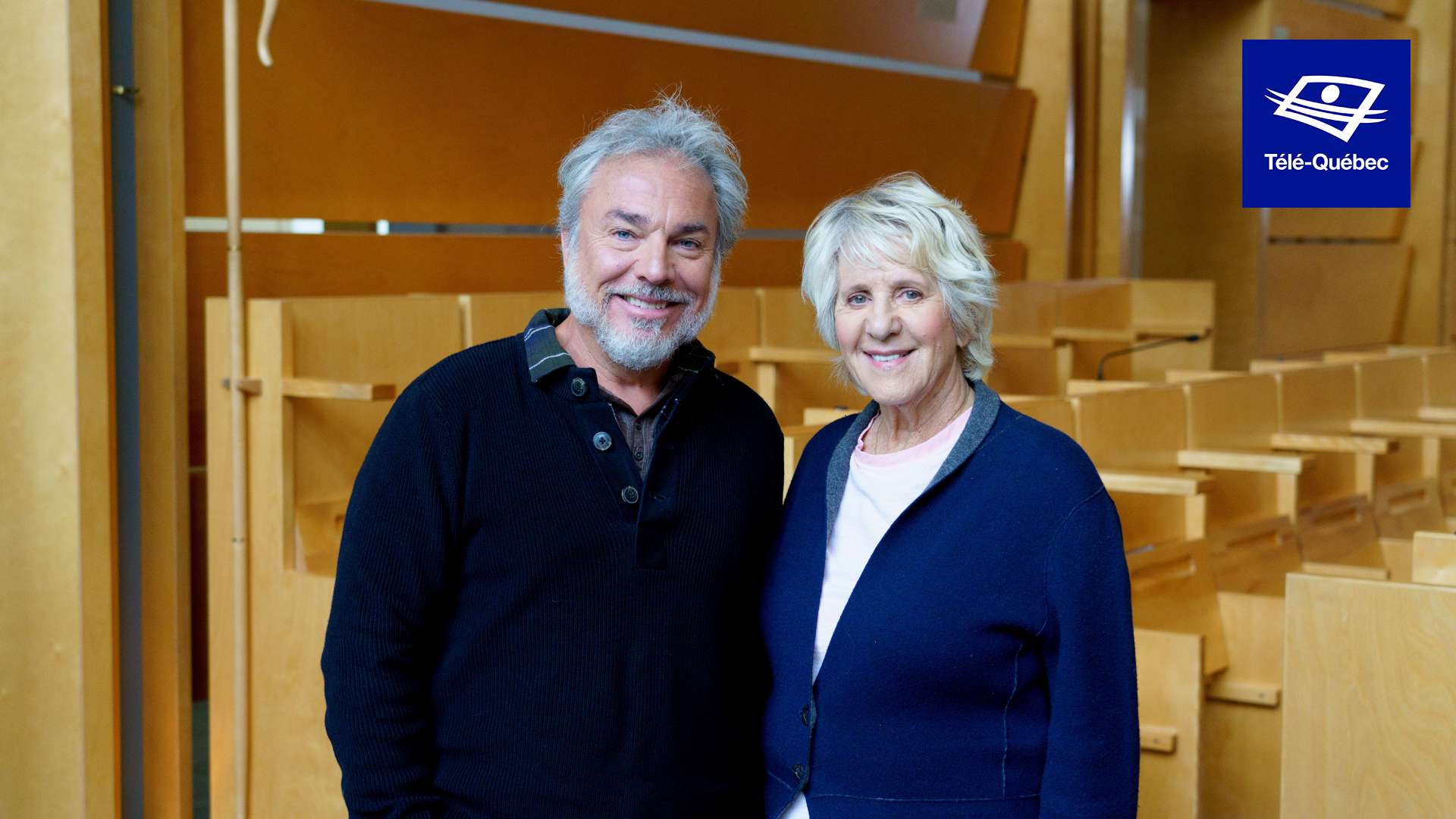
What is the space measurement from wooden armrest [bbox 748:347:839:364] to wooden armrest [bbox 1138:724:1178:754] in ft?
2.82

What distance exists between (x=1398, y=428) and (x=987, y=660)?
2130 mm

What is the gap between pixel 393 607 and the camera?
0.86m

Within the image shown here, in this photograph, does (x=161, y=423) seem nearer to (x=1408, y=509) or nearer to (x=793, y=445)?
(x=793, y=445)

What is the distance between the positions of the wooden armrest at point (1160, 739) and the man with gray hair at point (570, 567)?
2.52ft

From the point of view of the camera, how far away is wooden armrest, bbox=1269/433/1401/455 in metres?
2.24

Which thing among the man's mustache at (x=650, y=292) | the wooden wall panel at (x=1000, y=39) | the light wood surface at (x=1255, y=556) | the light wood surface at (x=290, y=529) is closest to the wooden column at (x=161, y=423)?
the light wood surface at (x=290, y=529)

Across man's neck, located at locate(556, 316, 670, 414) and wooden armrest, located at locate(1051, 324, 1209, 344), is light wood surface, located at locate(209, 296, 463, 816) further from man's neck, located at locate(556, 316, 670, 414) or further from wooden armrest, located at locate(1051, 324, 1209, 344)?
wooden armrest, located at locate(1051, 324, 1209, 344)

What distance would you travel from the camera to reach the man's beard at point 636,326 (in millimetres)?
917

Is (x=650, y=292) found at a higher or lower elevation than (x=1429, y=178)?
lower

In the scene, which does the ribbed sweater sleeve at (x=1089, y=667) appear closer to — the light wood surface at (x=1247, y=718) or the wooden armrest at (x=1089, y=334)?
the light wood surface at (x=1247, y=718)

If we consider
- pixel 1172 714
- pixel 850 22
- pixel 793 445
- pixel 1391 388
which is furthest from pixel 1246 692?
pixel 850 22

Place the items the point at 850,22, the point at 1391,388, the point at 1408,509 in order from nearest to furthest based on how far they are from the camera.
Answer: the point at 1408,509 → the point at 1391,388 → the point at 850,22

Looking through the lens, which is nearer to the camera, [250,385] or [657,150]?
[657,150]

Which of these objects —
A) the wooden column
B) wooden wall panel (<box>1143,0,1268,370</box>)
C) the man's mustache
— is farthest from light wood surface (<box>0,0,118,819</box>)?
wooden wall panel (<box>1143,0,1268,370</box>)
